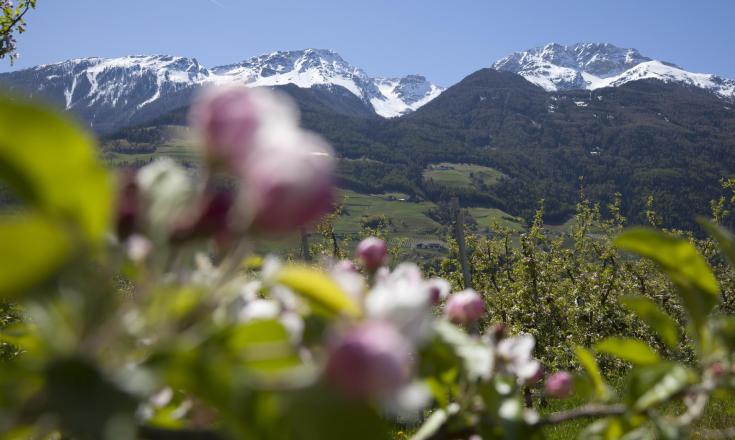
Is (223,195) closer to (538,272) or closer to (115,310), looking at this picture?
(115,310)

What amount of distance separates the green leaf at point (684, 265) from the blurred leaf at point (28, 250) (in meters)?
0.67

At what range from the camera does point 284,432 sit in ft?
1.42

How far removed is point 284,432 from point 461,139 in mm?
178849

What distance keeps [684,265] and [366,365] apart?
0.59 meters

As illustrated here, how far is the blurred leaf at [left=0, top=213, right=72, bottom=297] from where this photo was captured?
334 mm

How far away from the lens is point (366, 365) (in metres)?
0.41

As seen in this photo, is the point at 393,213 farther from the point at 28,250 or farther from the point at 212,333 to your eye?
the point at 28,250

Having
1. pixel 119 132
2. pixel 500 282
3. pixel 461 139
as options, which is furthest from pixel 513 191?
pixel 500 282

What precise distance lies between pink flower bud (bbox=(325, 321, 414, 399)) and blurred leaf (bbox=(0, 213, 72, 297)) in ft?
0.64

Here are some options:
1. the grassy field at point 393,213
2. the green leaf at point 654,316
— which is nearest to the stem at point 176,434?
the green leaf at point 654,316

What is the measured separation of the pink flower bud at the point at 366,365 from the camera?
0.41m

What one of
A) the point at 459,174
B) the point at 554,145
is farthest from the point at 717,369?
the point at 554,145

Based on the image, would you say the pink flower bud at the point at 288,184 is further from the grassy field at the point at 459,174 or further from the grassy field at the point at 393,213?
the grassy field at the point at 459,174

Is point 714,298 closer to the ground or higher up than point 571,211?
higher up
